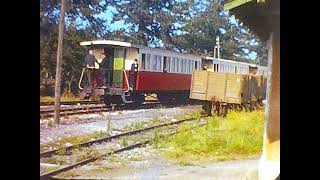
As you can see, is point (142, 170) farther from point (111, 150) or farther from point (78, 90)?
point (78, 90)

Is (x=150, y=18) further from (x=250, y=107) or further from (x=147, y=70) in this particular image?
(x=250, y=107)

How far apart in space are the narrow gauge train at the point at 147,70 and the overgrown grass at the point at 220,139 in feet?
0.74

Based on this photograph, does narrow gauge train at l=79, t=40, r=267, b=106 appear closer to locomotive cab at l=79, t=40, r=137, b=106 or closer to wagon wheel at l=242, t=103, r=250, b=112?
locomotive cab at l=79, t=40, r=137, b=106

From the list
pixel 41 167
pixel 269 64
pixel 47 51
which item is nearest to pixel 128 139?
pixel 41 167

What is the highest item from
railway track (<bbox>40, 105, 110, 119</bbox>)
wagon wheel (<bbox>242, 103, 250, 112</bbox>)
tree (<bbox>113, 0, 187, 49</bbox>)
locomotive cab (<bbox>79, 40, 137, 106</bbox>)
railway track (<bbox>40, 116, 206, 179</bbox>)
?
tree (<bbox>113, 0, 187, 49</bbox>)

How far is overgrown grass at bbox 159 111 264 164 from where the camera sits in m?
2.72

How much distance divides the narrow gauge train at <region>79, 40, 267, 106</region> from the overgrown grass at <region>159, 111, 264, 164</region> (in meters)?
0.23

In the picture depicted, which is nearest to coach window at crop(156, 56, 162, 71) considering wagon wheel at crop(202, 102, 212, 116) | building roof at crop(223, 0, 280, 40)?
wagon wheel at crop(202, 102, 212, 116)

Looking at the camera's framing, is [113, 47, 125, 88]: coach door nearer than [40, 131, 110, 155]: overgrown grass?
No

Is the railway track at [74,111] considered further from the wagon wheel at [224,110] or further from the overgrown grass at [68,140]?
the wagon wheel at [224,110]

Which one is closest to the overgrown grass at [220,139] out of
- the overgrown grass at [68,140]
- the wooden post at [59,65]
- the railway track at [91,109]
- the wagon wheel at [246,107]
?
the wagon wheel at [246,107]

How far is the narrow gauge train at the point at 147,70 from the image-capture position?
9.14 feet

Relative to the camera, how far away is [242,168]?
2.68 m
